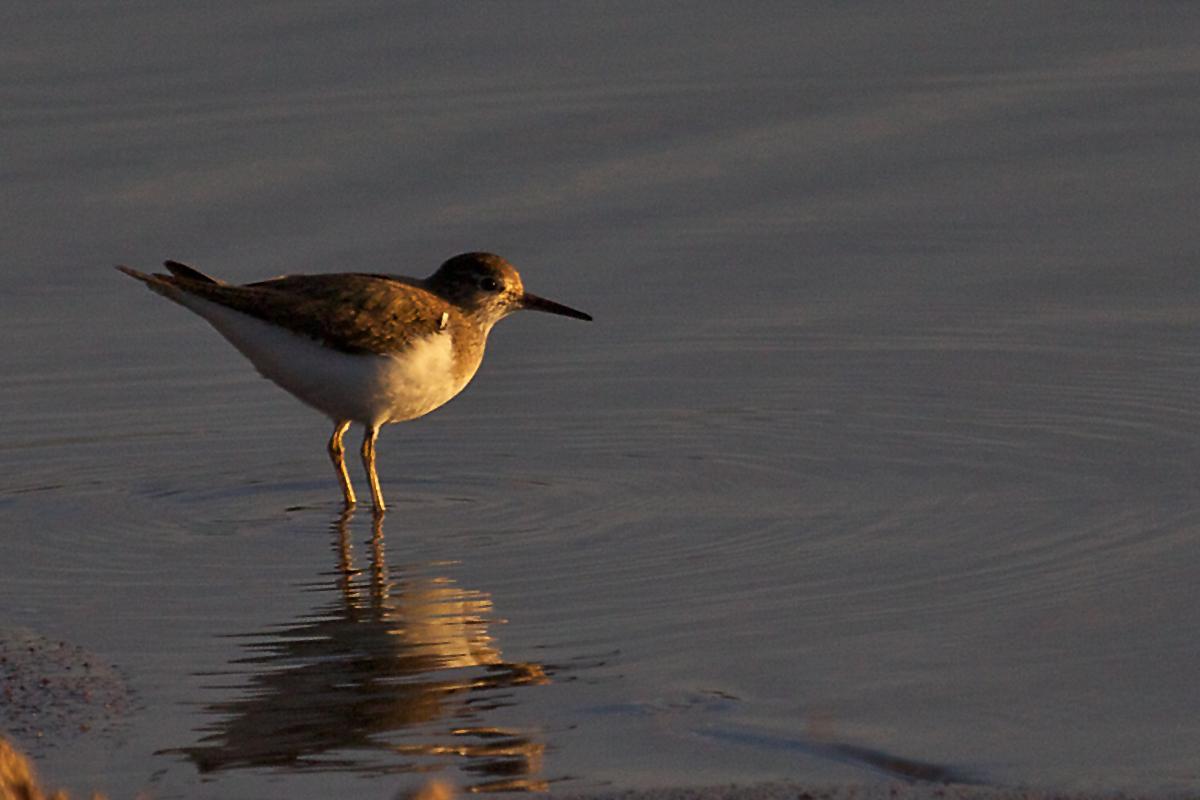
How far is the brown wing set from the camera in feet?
29.8

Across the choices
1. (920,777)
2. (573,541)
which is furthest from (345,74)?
(920,777)

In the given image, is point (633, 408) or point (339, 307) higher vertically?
point (339, 307)

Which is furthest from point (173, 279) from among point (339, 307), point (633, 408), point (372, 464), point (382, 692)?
point (382, 692)

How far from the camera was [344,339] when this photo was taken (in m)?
9.12

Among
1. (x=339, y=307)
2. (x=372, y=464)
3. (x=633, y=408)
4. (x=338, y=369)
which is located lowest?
(x=372, y=464)

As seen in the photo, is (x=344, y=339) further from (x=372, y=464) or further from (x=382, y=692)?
(x=382, y=692)

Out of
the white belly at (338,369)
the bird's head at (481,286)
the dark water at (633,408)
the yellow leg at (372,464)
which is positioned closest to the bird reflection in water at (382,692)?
the dark water at (633,408)

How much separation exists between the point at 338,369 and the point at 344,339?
127 millimetres

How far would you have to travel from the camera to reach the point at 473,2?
1435 cm

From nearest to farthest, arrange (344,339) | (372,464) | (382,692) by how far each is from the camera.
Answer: (382,692)
(344,339)
(372,464)

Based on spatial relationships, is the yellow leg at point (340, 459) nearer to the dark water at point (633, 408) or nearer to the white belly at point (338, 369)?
the white belly at point (338, 369)

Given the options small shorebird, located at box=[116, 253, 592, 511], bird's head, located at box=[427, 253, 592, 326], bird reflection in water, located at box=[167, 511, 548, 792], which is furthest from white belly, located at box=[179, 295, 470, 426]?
bird reflection in water, located at box=[167, 511, 548, 792]

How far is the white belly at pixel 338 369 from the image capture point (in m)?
9.09

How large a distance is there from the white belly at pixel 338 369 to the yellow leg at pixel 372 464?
0.06 metres
